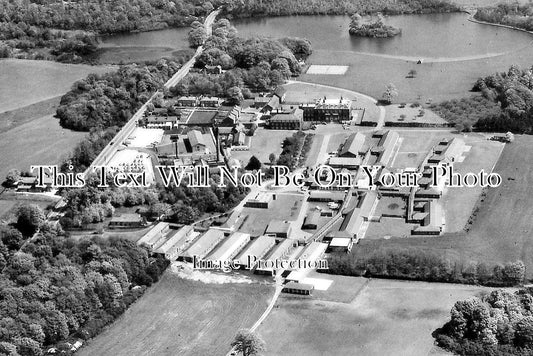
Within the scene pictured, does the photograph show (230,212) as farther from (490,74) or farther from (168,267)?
(490,74)

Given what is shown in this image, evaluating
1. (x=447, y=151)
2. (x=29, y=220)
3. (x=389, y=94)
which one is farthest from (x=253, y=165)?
(x=389, y=94)

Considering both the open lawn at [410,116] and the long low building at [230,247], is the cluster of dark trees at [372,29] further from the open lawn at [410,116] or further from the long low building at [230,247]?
the long low building at [230,247]

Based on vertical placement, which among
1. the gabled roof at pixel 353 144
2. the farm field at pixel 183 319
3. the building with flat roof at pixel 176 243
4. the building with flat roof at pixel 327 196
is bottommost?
the farm field at pixel 183 319

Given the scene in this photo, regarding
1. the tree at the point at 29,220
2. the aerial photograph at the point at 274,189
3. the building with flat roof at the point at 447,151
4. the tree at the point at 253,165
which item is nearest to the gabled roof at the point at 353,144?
the aerial photograph at the point at 274,189

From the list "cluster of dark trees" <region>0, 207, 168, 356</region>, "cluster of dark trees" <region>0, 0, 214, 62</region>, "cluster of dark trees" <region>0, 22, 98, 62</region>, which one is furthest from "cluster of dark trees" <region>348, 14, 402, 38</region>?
"cluster of dark trees" <region>0, 207, 168, 356</region>

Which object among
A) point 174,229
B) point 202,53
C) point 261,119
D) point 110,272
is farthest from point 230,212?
Answer: point 202,53

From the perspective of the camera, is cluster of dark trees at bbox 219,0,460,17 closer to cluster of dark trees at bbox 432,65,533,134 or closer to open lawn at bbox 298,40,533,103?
open lawn at bbox 298,40,533,103
